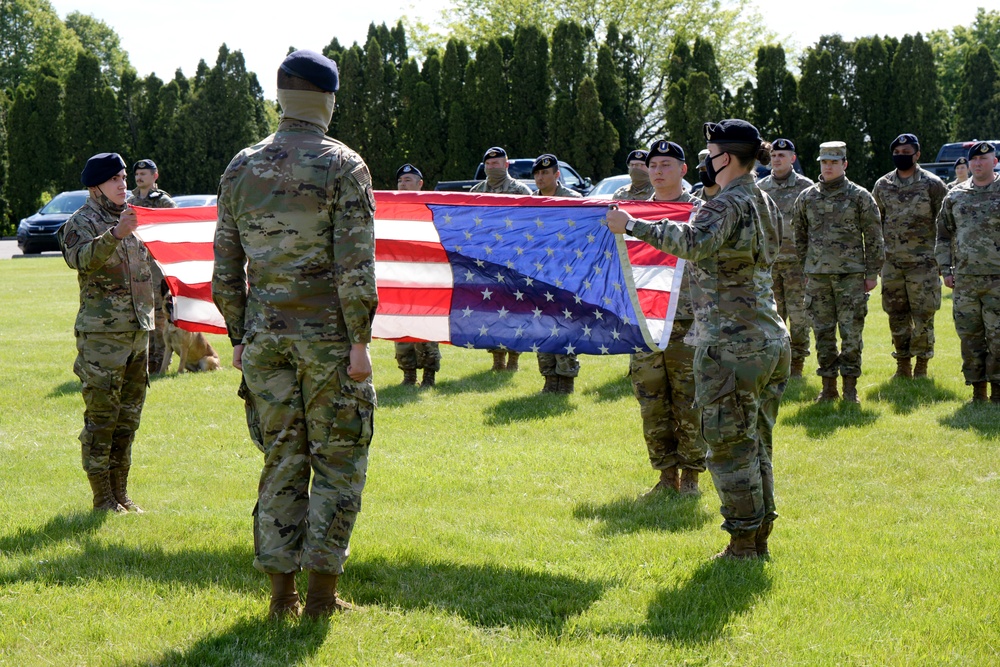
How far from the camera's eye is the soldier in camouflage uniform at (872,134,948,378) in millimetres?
11234

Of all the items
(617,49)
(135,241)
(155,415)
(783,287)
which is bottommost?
(155,415)

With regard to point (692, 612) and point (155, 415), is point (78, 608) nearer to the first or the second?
point (692, 612)

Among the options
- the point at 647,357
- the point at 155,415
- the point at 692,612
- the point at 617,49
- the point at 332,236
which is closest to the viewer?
the point at 332,236

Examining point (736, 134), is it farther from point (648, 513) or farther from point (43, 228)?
point (43, 228)

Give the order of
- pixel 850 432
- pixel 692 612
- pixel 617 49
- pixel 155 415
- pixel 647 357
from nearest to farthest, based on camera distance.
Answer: pixel 692 612, pixel 647 357, pixel 850 432, pixel 155 415, pixel 617 49

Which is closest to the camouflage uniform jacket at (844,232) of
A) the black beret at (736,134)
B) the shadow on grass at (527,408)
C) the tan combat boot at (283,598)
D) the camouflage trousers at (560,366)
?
the camouflage trousers at (560,366)

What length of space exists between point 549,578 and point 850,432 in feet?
15.0

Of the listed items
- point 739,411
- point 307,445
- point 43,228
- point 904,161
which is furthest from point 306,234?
point 43,228

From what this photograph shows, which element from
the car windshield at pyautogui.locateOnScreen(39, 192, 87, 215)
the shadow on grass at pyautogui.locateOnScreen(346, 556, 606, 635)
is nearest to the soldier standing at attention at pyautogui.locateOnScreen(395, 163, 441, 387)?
the shadow on grass at pyautogui.locateOnScreen(346, 556, 606, 635)

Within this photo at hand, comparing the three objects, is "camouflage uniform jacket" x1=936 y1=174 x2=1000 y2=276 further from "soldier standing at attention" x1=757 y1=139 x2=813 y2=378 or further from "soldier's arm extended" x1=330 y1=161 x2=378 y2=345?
"soldier's arm extended" x1=330 y1=161 x2=378 y2=345

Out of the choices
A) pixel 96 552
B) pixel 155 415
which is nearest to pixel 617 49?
pixel 155 415

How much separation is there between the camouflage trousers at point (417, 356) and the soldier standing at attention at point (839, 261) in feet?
14.0

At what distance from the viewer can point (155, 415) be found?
1030 cm

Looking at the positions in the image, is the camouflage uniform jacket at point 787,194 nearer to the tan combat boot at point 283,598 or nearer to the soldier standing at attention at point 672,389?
the soldier standing at attention at point 672,389
